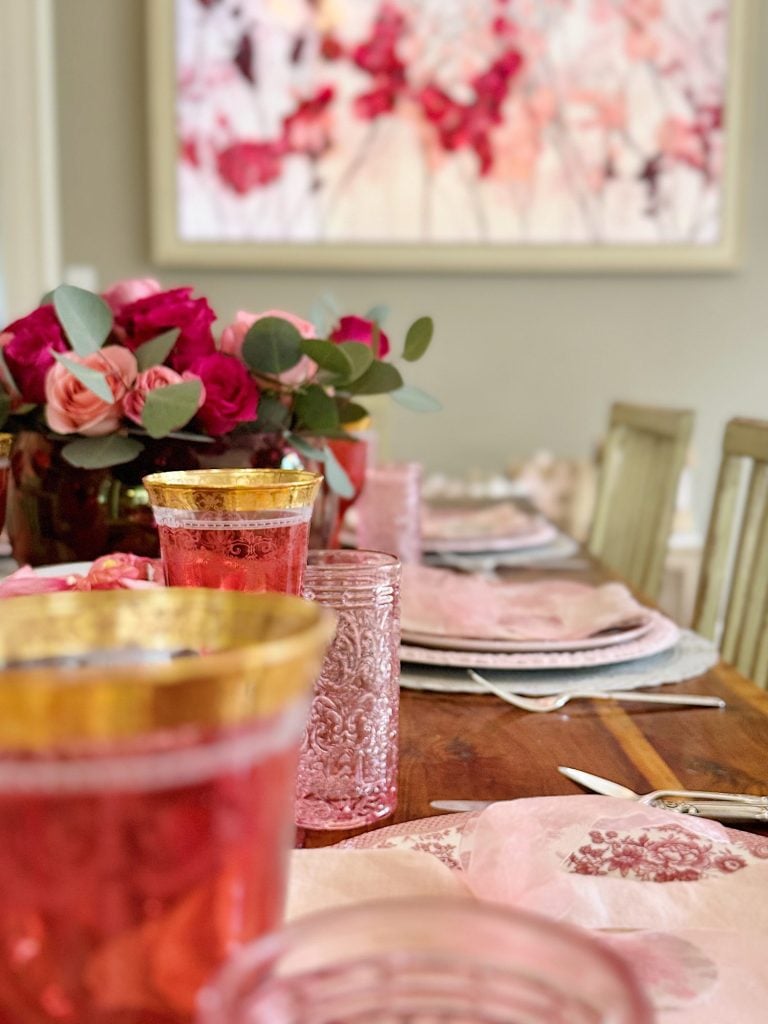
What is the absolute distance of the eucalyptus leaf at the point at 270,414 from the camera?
98 cm

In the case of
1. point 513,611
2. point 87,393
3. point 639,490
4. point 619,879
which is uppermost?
point 87,393

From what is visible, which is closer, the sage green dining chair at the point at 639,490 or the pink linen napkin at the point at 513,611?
the pink linen napkin at the point at 513,611

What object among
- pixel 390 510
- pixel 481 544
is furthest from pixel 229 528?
pixel 481 544

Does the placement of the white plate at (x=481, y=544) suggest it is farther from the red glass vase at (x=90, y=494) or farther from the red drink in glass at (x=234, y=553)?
the red drink in glass at (x=234, y=553)

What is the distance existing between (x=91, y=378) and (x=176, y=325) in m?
0.11

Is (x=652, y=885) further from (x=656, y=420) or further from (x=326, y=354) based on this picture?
(x=656, y=420)

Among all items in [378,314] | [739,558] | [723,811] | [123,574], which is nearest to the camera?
[723,811]

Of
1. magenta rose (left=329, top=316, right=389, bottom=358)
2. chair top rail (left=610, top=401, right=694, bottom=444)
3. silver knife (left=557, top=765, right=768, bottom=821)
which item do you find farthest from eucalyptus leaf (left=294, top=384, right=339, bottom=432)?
chair top rail (left=610, top=401, right=694, bottom=444)

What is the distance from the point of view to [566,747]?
28.3 inches

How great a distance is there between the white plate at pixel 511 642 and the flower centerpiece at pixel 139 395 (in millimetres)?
189

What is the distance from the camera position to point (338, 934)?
234 millimetres

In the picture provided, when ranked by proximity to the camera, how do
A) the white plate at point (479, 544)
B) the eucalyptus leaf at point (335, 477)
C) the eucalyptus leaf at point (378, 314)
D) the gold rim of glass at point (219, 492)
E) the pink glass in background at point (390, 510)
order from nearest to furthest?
the gold rim of glass at point (219, 492)
the eucalyptus leaf at point (335, 477)
the eucalyptus leaf at point (378, 314)
the pink glass in background at point (390, 510)
the white plate at point (479, 544)

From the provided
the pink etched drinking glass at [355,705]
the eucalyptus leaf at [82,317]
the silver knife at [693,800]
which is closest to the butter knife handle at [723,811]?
the silver knife at [693,800]

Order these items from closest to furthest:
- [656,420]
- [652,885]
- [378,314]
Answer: [652,885]
[378,314]
[656,420]
